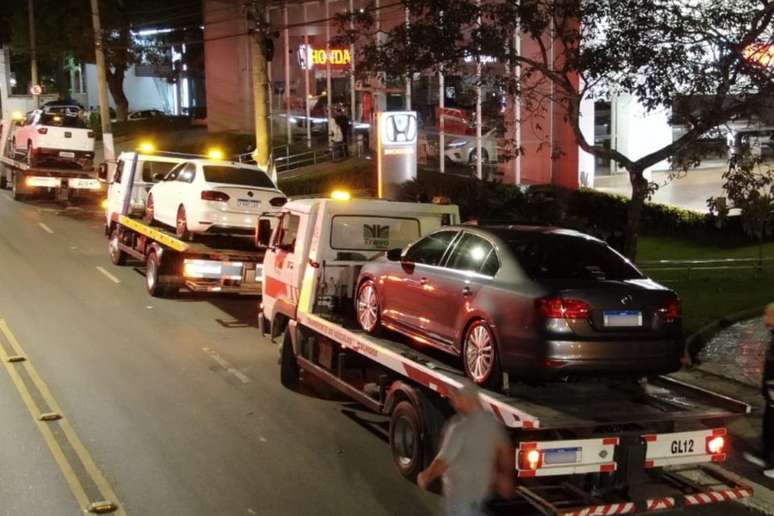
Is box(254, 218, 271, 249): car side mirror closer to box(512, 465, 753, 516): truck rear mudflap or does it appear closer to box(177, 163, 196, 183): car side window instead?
box(177, 163, 196, 183): car side window

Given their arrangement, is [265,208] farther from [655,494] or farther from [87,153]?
[87,153]

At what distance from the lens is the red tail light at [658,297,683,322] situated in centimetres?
727

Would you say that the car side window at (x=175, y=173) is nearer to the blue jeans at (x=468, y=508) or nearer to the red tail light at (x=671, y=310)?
the red tail light at (x=671, y=310)

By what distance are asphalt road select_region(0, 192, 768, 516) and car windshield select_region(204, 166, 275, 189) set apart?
2.13 m

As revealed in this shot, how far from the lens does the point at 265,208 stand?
1539 cm

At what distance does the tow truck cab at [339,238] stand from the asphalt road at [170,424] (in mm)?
1195

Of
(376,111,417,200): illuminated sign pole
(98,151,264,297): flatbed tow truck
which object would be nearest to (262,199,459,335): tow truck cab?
(98,151,264,297): flatbed tow truck

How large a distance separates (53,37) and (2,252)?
3532cm

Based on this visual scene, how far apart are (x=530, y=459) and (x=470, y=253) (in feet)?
7.17

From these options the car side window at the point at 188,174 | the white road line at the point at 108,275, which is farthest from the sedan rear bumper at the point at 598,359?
the white road line at the point at 108,275

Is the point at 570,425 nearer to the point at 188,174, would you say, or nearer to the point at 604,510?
the point at 604,510

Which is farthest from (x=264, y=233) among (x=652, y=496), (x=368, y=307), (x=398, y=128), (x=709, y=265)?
(x=709, y=265)

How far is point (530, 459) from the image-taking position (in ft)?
21.2

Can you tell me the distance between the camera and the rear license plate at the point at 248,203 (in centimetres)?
1528
